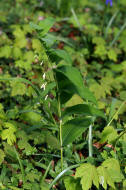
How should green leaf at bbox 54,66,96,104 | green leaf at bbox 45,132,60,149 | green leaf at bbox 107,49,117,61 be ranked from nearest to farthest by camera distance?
green leaf at bbox 54,66,96,104, green leaf at bbox 45,132,60,149, green leaf at bbox 107,49,117,61

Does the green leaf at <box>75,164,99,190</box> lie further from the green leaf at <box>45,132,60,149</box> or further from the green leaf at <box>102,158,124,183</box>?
the green leaf at <box>45,132,60,149</box>

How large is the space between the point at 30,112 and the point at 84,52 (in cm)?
134

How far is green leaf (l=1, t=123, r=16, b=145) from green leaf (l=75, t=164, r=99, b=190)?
0.59 meters

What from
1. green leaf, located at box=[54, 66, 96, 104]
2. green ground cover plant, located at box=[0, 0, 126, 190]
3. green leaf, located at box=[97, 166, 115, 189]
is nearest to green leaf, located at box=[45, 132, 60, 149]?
green ground cover plant, located at box=[0, 0, 126, 190]

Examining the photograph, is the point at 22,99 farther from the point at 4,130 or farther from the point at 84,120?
the point at 84,120

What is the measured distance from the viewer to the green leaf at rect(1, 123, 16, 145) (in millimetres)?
1970

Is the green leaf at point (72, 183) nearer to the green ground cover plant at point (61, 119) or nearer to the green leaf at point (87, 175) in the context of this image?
the green ground cover plant at point (61, 119)

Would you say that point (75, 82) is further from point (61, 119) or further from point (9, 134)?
point (9, 134)

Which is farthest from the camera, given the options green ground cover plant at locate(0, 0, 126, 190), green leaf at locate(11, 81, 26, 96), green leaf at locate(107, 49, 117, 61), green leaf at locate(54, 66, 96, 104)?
green leaf at locate(107, 49, 117, 61)

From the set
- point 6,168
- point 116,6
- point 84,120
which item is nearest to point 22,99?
point 6,168

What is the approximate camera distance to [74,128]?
1.83 meters

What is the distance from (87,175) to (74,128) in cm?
33

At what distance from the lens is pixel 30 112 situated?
2320 mm

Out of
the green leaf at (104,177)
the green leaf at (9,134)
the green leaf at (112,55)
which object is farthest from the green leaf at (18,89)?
the green leaf at (112,55)
